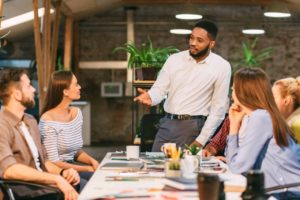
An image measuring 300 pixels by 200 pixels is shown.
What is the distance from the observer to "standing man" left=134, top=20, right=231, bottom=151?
4.71 meters

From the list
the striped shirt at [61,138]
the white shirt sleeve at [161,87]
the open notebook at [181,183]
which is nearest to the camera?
the open notebook at [181,183]

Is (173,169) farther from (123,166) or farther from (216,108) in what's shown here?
(216,108)

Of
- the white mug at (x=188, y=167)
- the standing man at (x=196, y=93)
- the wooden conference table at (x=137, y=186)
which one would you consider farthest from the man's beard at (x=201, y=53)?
the white mug at (x=188, y=167)

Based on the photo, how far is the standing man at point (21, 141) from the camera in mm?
3211

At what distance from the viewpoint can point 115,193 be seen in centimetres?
256

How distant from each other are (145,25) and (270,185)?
12.8 metres

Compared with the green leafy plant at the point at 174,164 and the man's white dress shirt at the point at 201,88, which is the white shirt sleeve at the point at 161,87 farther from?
the green leafy plant at the point at 174,164

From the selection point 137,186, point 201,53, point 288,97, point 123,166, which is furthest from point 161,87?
point 137,186

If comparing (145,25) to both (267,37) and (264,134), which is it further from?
(264,134)

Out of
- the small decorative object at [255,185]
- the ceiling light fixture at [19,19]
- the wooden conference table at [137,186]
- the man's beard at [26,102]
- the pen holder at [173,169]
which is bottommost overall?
the wooden conference table at [137,186]

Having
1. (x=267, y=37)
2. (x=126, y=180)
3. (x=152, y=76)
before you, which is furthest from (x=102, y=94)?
(x=126, y=180)

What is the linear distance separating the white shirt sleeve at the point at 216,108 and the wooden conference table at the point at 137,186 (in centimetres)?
132

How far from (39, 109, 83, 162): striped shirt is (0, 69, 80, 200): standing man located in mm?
300

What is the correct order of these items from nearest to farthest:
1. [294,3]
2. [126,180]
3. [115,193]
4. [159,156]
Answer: [115,193] < [126,180] < [159,156] < [294,3]
